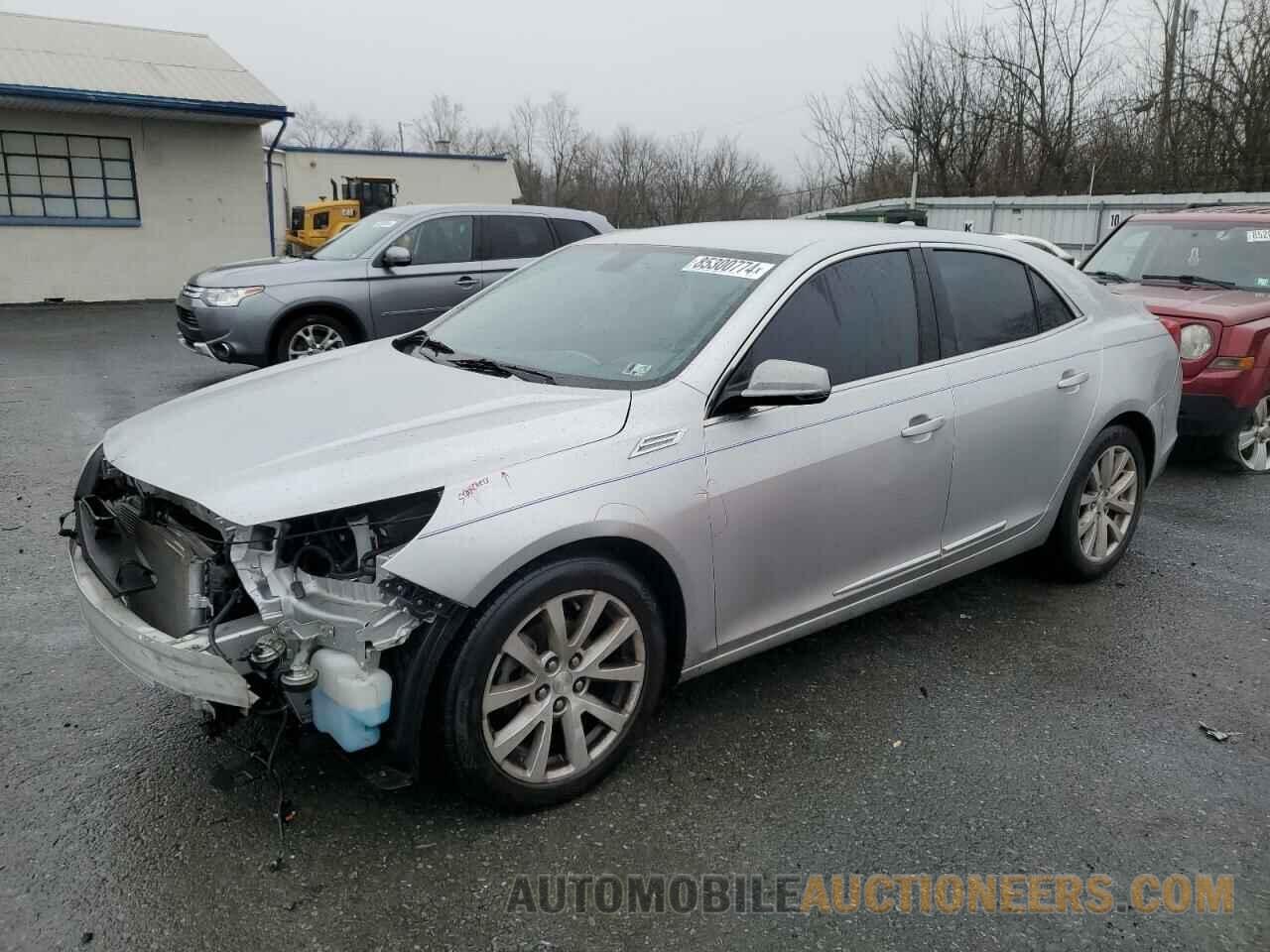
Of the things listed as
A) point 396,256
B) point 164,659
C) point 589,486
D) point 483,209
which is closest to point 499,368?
point 589,486

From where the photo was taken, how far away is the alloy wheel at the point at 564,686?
8.82 feet

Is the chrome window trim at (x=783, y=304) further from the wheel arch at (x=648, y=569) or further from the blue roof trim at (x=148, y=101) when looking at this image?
the blue roof trim at (x=148, y=101)

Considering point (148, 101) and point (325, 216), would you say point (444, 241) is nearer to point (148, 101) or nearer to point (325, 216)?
point (148, 101)

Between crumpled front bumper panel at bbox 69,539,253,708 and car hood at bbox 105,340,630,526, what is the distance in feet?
1.21

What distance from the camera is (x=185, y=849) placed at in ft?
8.65

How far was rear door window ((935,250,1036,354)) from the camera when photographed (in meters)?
3.90

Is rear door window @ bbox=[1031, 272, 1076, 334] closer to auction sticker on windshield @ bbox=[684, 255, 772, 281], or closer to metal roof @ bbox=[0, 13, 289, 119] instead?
auction sticker on windshield @ bbox=[684, 255, 772, 281]

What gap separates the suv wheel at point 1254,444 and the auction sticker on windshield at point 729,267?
16.1 ft

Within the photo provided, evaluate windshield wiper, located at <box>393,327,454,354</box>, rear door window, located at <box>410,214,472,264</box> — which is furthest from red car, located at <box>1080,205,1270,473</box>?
rear door window, located at <box>410,214,472,264</box>

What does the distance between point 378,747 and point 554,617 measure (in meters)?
0.59

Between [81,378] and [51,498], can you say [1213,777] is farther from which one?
[81,378]

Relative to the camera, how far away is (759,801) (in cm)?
293

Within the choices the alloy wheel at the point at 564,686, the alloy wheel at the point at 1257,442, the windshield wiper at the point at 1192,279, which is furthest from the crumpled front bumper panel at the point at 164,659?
the windshield wiper at the point at 1192,279

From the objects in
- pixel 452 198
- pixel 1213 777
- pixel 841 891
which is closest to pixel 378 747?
pixel 841 891
